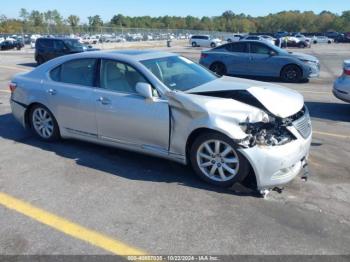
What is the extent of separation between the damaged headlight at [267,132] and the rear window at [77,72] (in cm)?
241

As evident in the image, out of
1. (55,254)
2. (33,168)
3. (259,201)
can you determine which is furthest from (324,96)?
(55,254)

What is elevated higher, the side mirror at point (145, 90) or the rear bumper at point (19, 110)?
the side mirror at point (145, 90)

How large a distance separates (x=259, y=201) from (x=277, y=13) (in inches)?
7279

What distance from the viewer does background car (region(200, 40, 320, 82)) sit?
14578 mm

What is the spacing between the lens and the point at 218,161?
15.2ft

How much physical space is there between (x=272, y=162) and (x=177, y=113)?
124cm

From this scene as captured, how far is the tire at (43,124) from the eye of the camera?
6.20m

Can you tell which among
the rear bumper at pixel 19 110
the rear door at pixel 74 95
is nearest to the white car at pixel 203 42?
the rear bumper at pixel 19 110

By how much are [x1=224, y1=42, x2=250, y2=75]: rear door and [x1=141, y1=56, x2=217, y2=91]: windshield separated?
968 cm

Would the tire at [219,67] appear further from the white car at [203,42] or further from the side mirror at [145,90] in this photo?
the white car at [203,42]

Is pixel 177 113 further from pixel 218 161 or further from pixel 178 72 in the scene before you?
pixel 178 72

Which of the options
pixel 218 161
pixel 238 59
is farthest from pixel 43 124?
pixel 238 59

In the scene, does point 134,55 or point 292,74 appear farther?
point 292,74

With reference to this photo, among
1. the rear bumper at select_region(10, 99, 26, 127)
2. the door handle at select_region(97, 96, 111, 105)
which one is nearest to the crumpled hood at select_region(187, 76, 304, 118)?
the door handle at select_region(97, 96, 111, 105)
